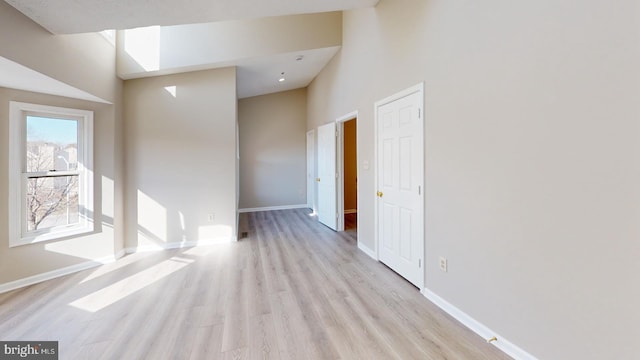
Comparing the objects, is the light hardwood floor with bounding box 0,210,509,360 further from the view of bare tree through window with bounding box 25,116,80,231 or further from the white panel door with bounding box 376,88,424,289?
the view of bare tree through window with bounding box 25,116,80,231

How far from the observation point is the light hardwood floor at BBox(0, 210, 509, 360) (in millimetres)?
1872

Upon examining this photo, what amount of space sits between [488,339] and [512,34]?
2094mm

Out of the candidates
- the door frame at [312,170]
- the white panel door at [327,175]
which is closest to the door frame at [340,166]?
the white panel door at [327,175]

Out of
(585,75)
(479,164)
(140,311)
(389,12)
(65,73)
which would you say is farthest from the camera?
(389,12)

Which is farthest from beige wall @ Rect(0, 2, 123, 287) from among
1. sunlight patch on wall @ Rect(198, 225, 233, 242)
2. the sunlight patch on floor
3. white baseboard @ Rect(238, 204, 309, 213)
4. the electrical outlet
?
the electrical outlet

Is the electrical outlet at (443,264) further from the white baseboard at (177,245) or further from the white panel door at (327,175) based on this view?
the white baseboard at (177,245)

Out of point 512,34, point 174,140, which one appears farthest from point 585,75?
point 174,140

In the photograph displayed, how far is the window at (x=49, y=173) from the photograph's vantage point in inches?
113

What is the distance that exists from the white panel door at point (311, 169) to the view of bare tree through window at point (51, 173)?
14.5 ft

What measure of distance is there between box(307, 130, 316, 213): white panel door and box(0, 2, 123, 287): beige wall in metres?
3.94

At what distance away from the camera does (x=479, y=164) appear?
200cm

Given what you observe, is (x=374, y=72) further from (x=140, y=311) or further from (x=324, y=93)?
(x=140, y=311)

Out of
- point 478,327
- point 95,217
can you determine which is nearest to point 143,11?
point 95,217

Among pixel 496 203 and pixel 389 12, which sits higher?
pixel 389 12
